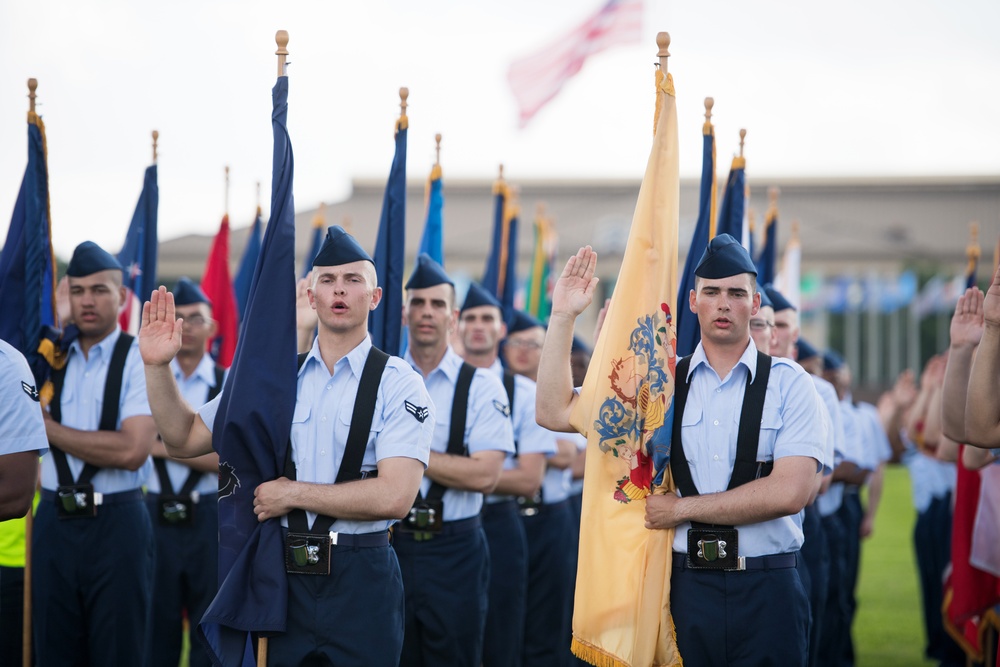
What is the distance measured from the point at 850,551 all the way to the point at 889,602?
4.15m

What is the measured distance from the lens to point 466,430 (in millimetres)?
7016

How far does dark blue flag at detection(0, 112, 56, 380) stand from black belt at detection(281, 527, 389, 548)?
258cm

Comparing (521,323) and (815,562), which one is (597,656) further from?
(521,323)

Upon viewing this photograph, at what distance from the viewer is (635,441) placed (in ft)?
17.6

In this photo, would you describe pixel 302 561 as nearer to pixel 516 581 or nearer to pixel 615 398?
pixel 615 398

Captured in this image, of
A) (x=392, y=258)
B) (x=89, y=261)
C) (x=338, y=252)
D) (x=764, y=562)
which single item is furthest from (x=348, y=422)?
(x=89, y=261)

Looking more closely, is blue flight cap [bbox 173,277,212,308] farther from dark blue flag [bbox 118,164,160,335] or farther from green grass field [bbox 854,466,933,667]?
green grass field [bbox 854,466,933,667]

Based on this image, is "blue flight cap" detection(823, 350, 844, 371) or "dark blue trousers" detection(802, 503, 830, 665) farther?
Result: "blue flight cap" detection(823, 350, 844, 371)

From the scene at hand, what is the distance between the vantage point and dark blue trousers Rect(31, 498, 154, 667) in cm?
646

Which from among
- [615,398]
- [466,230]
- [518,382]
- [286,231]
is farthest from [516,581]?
[466,230]

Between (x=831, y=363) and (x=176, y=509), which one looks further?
(x=831, y=363)

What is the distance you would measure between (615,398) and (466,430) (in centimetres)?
177

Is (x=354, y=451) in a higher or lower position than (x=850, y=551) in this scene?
higher

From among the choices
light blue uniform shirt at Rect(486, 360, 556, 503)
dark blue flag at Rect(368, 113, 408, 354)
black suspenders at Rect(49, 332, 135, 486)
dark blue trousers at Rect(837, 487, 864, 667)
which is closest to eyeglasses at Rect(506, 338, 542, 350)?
light blue uniform shirt at Rect(486, 360, 556, 503)
